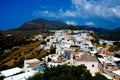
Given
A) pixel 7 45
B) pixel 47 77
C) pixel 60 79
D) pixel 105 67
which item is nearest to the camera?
pixel 60 79

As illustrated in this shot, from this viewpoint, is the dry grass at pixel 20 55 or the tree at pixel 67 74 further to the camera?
the dry grass at pixel 20 55

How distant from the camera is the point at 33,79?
3347 centimetres

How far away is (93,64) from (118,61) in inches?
813

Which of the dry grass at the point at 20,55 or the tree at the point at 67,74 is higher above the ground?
the tree at the point at 67,74

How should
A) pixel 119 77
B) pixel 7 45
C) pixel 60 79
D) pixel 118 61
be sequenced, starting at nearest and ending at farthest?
pixel 60 79
pixel 119 77
pixel 118 61
pixel 7 45

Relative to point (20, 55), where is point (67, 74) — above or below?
above

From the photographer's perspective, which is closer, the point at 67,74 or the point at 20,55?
the point at 67,74

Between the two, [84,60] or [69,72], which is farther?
[84,60]

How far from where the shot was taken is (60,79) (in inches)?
1247

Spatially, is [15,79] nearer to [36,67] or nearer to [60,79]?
[36,67]

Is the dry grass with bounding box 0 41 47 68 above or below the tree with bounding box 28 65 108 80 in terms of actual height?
below

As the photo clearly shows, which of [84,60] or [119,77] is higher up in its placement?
[84,60]

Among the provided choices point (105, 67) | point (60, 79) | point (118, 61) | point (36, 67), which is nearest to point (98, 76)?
point (60, 79)

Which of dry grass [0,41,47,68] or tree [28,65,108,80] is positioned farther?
dry grass [0,41,47,68]
